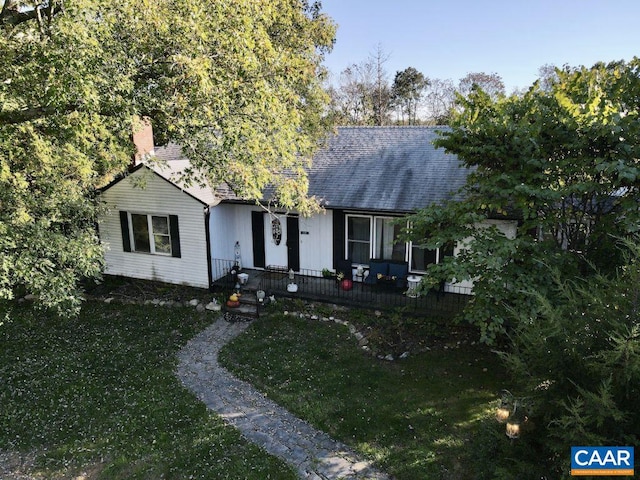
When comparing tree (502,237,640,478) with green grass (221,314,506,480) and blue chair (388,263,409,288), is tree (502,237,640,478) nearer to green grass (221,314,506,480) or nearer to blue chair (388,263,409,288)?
green grass (221,314,506,480)

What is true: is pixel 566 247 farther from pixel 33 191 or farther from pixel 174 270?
pixel 33 191

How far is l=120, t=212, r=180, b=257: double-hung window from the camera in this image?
13.5 meters

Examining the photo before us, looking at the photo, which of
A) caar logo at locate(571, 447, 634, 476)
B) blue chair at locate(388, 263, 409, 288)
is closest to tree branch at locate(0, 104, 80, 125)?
blue chair at locate(388, 263, 409, 288)

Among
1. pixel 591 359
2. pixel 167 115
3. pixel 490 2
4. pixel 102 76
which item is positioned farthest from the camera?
pixel 490 2

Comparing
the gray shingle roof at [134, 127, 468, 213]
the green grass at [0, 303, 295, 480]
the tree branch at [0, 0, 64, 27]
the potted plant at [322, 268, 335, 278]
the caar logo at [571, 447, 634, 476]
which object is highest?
the tree branch at [0, 0, 64, 27]

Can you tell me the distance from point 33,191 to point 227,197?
5.16m

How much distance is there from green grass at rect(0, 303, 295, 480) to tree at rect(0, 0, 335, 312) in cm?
169

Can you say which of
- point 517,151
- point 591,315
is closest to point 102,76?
point 517,151

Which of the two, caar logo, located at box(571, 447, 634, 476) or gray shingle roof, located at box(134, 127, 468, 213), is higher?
gray shingle roof, located at box(134, 127, 468, 213)

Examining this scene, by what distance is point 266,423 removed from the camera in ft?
25.0

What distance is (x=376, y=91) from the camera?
42344 mm

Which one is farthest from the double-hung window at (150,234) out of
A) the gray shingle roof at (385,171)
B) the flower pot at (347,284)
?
the flower pot at (347,284)

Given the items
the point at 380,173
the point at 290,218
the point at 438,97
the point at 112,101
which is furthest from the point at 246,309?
the point at 438,97

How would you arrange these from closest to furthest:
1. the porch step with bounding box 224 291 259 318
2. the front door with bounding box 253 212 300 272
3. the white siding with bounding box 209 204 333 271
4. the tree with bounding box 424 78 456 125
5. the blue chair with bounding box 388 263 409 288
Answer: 1. the porch step with bounding box 224 291 259 318
2. the blue chair with bounding box 388 263 409 288
3. the white siding with bounding box 209 204 333 271
4. the front door with bounding box 253 212 300 272
5. the tree with bounding box 424 78 456 125
